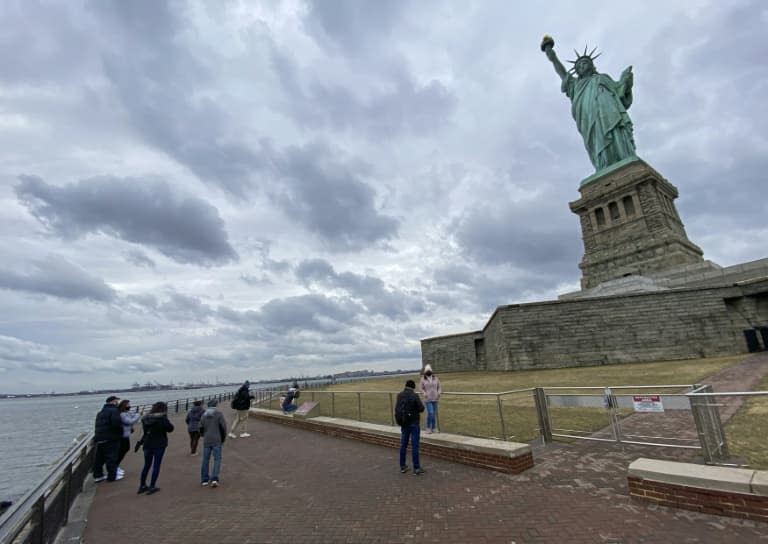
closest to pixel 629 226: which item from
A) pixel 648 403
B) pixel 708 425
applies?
pixel 648 403

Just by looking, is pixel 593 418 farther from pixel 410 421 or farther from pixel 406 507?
pixel 406 507

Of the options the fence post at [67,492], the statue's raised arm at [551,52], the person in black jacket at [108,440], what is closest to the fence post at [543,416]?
the fence post at [67,492]

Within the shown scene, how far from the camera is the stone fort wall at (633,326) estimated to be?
25.5 metres

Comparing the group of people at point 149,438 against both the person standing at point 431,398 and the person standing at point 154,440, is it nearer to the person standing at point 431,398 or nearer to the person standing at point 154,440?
the person standing at point 154,440

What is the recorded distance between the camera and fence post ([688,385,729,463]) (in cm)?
565

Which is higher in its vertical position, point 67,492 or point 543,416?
point 543,416

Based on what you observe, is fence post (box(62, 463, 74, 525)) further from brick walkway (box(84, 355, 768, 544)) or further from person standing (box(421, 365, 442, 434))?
person standing (box(421, 365, 442, 434))

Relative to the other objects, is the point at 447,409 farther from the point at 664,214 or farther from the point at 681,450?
the point at 664,214

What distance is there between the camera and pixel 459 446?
758 cm

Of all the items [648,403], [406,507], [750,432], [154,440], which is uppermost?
[648,403]

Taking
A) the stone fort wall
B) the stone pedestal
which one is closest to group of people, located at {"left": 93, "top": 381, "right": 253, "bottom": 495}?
the stone fort wall

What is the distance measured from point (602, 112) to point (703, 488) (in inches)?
2074

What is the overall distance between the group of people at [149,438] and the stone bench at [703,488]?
748 cm

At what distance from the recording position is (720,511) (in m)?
4.46
